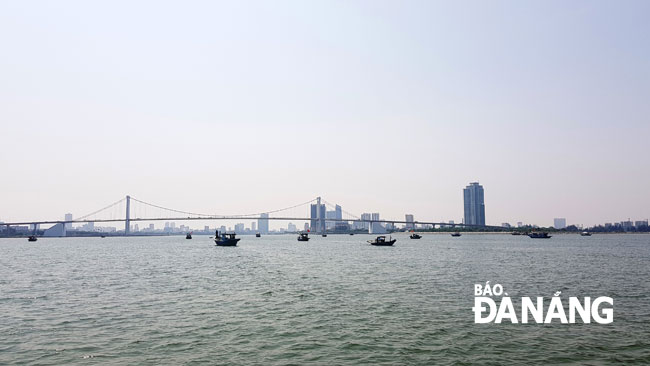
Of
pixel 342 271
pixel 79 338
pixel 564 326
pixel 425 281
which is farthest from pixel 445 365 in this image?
pixel 342 271

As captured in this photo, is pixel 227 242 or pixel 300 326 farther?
pixel 227 242

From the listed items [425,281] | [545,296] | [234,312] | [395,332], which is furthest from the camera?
[425,281]

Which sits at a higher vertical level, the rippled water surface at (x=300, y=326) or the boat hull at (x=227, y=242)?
the rippled water surface at (x=300, y=326)

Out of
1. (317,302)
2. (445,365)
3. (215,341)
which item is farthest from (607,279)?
(215,341)

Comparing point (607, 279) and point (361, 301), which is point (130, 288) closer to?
point (361, 301)

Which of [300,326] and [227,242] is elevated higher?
[300,326]

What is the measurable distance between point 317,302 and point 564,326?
14476 mm

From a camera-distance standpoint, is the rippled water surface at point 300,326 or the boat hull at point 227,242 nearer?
the rippled water surface at point 300,326

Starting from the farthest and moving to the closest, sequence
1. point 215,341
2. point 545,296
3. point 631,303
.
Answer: point 545,296 < point 631,303 < point 215,341

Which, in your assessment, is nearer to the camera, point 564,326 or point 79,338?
point 79,338

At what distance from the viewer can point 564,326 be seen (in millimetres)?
20891

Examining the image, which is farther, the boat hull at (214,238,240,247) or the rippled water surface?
the boat hull at (214,238,240,247)

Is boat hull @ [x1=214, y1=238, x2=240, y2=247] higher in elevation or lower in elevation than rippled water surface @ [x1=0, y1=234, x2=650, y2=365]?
lower

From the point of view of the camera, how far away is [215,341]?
60.3ft
